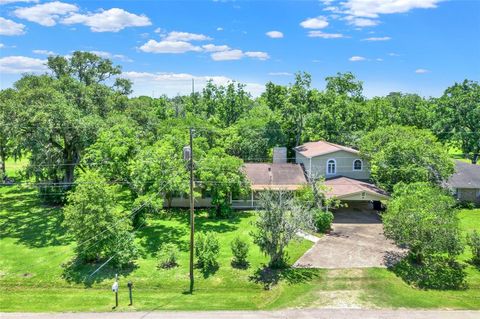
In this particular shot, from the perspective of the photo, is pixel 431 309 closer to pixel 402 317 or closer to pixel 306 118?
pixel 402 317

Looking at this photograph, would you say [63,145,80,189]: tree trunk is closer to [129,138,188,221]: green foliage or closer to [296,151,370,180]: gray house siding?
[129,138,188,221]: green foliage

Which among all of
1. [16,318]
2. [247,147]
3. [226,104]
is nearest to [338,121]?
[247,147]

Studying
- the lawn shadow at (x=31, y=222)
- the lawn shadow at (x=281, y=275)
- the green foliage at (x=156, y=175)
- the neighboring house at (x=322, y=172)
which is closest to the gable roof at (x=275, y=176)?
the neighboring house at (x=322, y=172)

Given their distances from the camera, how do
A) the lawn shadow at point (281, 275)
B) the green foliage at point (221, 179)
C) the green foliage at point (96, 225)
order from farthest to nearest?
1. the green foliage at point (221, 179)
2. the green foliage at point (96, 225)
3. the lawn shadow at point (281, 275)

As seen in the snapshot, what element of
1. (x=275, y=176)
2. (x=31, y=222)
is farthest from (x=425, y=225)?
(x=31, y=222)

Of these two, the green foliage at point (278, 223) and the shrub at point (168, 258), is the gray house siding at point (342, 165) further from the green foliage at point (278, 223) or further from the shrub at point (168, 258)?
the shrub at point (168, 258)
